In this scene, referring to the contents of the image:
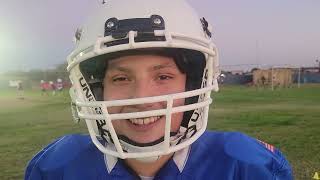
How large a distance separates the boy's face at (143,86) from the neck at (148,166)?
0.38ft

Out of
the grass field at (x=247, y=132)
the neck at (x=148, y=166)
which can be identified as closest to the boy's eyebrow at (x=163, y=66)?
the neck at (x=148, y=166)

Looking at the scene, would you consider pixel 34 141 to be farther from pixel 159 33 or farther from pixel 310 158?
pixel 159 33

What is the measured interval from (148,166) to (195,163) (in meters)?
0.17

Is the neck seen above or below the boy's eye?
below

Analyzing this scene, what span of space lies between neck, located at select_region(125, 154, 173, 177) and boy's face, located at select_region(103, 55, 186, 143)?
0.38 feet

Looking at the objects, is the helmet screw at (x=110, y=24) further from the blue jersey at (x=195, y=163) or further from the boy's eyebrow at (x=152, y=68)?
the blue jersey at (x=195, y=163)

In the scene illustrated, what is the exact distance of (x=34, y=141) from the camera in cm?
759

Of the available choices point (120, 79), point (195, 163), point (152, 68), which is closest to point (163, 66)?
point (152, 68)

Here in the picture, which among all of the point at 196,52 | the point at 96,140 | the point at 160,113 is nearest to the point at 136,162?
the point at 96,140

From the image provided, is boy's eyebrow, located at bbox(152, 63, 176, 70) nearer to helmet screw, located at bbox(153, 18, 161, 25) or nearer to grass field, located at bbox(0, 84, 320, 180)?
helmet screw, located at bbox(153, 18, 161, 25)

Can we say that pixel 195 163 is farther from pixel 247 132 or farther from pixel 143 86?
pixel 247 132

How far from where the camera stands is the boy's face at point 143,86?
1.76 meters

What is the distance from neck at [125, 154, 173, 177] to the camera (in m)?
1.85

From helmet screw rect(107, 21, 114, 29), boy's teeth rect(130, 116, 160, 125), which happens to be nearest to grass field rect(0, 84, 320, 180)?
boy's teeth rect(130, 116, 160, 125)
